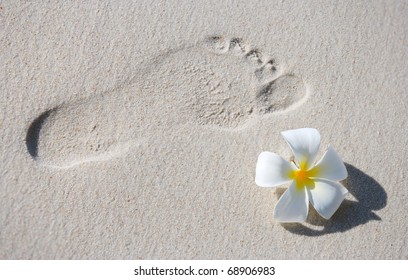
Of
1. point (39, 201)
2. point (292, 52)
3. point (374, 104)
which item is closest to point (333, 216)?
point (374, 104)

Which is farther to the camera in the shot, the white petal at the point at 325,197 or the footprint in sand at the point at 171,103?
the footprint in sand at the point at 171,103

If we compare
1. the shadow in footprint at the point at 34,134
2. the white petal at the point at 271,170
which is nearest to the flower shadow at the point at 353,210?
the white petal at the point at 271,170

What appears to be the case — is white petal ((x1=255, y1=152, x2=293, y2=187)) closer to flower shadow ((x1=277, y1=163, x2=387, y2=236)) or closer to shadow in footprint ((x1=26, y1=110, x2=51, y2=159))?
flower shadow ((x1=277, y1=163, x2=387, y2=236))

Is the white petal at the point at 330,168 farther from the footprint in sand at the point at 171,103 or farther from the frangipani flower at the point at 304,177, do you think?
the footprint in sand at the point at 171,103

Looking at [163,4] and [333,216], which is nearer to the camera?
[333,216]

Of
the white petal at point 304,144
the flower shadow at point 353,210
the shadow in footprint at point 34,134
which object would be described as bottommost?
the flower shadow at point 353,210

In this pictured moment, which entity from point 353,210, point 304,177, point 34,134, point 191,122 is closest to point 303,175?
point 304,177

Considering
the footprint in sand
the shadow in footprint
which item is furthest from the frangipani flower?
the shadow in footprint
